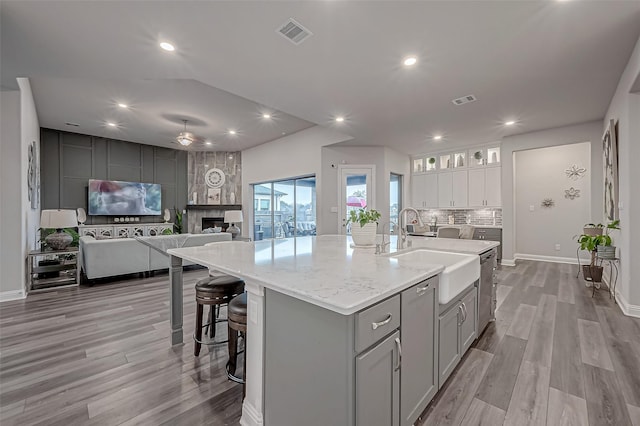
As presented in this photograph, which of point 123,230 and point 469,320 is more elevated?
point 123,230

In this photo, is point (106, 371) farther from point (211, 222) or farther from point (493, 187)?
point (211, 222)

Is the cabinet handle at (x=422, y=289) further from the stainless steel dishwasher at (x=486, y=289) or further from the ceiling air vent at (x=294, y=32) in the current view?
the ceiling air vent at (x=294, y=32)

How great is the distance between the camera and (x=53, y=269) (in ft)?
13.6

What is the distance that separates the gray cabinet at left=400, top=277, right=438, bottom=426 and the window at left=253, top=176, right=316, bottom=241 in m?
5.65

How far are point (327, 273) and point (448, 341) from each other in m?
0.98

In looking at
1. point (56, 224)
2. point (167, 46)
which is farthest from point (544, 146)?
point (56, 224)

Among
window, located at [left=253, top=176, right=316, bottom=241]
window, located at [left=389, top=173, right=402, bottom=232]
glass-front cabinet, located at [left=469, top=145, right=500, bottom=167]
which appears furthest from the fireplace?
glass-front cabinet, located at [left=469, top=145, right=500, bottom=167]

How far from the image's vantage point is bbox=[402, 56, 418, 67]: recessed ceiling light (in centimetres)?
282

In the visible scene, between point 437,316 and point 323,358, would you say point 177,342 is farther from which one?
point 437,316

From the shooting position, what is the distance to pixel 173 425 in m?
1.50

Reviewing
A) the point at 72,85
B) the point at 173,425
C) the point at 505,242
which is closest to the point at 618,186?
the point at 505,242

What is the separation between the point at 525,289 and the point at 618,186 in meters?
1.72

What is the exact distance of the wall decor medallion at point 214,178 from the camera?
28.9ft

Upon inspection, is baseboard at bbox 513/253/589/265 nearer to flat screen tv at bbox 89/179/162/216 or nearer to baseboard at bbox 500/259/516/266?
baseboard at bbox 500/259/516/266
